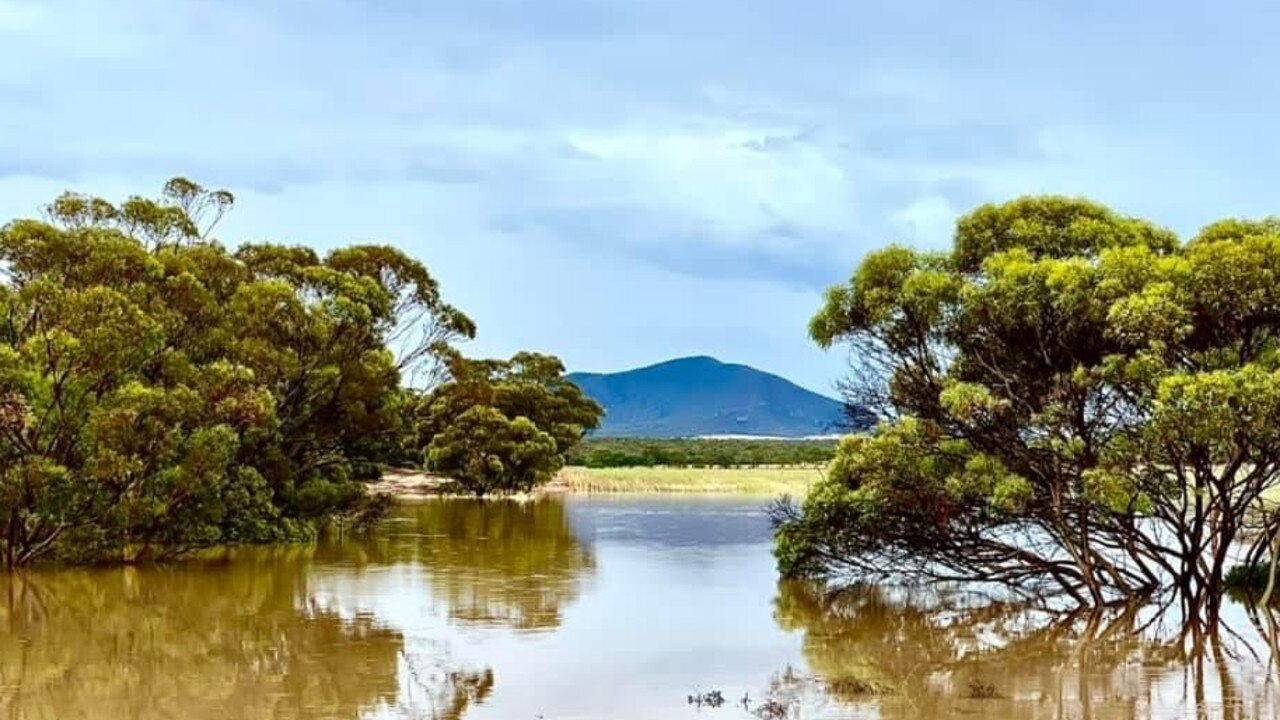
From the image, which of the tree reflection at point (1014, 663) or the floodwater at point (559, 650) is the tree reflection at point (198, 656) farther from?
the tree reflection at point (1014, 663)

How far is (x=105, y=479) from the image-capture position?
22.4 m

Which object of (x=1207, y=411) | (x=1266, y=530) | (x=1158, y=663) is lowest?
(x=1158, y=663)

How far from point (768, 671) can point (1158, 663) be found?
4601mm

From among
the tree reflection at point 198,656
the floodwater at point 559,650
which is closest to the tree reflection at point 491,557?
the floodwater at point 559,650

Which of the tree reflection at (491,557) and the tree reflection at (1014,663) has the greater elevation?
the tree reflection at (491,557)

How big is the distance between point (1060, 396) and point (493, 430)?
3833 cm

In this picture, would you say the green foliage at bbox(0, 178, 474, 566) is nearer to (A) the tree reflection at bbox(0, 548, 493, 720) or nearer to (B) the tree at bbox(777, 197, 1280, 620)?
(A) the tree reflection at bbox(0, 548, 493, 720)

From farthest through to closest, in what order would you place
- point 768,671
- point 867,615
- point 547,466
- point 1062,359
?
1. point 547,466
2. point 867,615
3. point 1062,359
4. point 768,671

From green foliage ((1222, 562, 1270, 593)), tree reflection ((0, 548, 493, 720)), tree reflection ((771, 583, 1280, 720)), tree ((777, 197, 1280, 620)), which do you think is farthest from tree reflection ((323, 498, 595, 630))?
green foliage ((1222, 562, 1270, 593))

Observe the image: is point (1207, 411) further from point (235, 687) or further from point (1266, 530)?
point (235, 687)

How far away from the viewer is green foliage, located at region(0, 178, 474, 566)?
22.0 m

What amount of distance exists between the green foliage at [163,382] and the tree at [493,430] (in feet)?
65.1

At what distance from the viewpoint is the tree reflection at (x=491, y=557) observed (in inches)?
752

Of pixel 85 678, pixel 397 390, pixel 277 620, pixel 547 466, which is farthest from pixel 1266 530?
pixel 547 466
